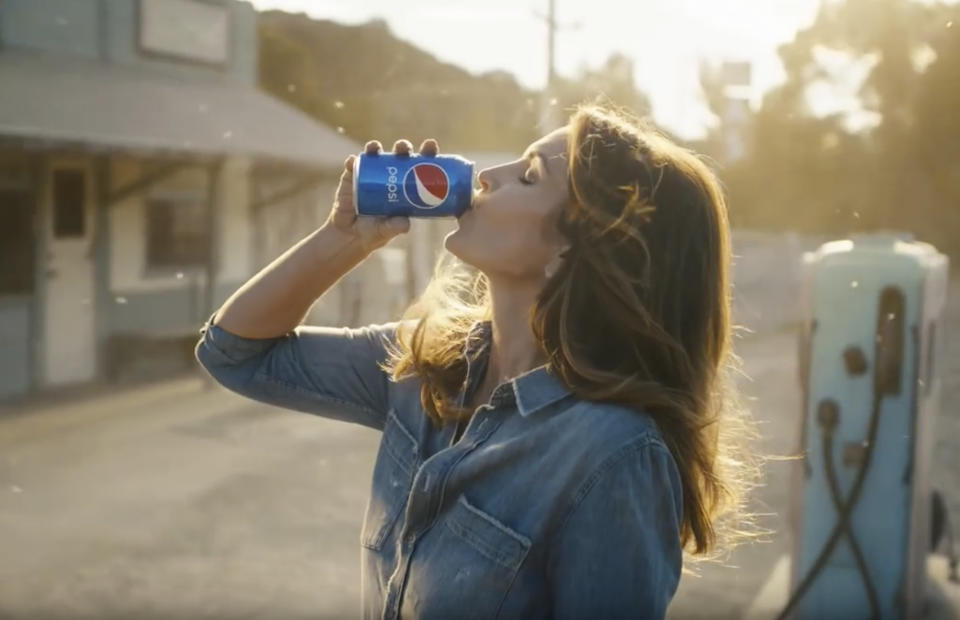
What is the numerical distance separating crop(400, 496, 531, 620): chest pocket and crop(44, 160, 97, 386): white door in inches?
328

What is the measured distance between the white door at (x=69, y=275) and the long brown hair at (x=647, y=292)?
8.36 meters

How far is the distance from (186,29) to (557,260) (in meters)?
9.50

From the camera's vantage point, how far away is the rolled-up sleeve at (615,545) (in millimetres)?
1284

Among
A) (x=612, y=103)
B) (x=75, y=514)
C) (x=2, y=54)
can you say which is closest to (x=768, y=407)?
(x=75, y=514)

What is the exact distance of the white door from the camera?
918 centimetres

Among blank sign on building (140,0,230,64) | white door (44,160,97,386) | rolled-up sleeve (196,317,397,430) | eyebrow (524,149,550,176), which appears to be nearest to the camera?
eyebrow (524,149,550,176)

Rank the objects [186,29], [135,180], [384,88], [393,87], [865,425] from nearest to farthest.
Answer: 1. [865,425]
2. [384,88]
3. [393,87]
4. [135,180]
5. [186,29]

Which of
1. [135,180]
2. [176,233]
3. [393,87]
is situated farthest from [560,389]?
[176,233]

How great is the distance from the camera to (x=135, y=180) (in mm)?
10000

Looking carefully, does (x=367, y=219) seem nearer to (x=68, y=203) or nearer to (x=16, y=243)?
(x=16, y=243)

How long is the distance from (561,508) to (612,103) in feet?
2.37

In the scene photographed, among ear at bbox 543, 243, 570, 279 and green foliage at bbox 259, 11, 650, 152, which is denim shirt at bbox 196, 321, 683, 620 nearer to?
ear at bbox 543, 243, 570, 279

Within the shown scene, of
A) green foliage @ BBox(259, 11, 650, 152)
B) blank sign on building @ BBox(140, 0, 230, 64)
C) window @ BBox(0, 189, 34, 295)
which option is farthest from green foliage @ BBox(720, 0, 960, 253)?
window @ BBox(0, 189, 34, 295)

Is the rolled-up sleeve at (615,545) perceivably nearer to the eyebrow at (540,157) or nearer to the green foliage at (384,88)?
the eyebrow at (540,157)
